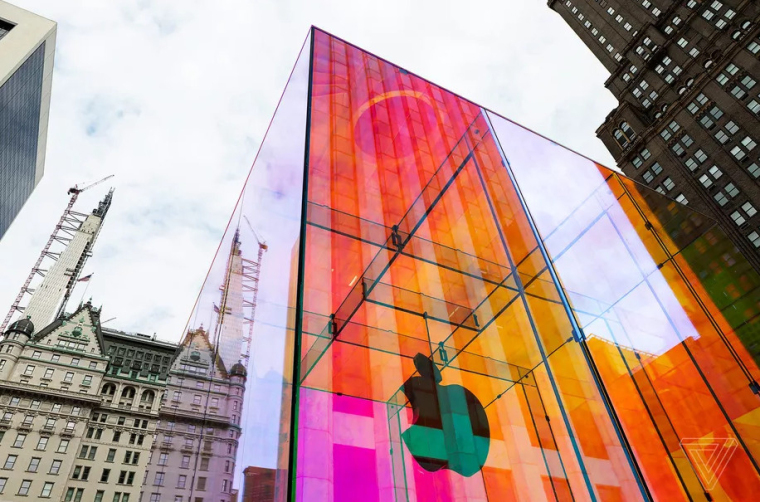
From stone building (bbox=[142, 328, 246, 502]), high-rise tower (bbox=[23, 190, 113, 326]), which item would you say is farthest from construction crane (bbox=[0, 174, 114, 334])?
stone building (bbox=[142, 328, 246, 502])

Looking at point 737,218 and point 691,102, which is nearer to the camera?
point 737,218

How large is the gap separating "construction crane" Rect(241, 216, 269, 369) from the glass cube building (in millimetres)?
309

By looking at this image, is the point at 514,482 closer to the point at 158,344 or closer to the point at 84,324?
the point at 84,324

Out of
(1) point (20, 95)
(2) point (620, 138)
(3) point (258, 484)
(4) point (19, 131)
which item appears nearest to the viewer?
(3) point (258, 484)

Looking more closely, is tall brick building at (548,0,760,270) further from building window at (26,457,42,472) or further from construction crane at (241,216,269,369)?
building window at (26,457,42,472)

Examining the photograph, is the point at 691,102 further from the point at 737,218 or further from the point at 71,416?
the point at 71,416

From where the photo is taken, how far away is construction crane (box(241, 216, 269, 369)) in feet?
23.5

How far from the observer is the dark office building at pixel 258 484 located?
14.8 ft

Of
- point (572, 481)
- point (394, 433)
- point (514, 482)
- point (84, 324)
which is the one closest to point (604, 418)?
point (572, 481)

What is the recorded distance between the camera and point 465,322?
6129 millimetres

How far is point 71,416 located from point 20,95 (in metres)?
49.3

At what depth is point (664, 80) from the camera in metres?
75.1

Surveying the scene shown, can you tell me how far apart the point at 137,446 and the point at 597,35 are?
Answer: 10649 centimetres

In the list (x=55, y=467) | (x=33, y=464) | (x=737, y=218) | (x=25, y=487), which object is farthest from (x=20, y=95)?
(x=737, y=218)
